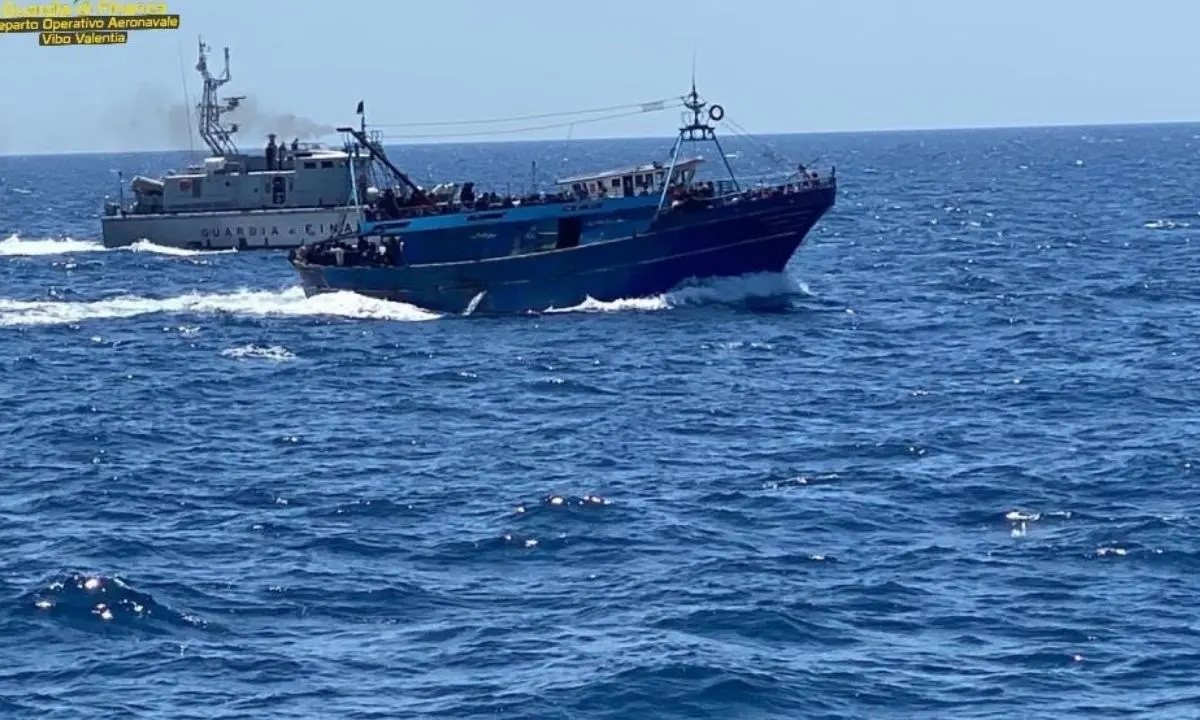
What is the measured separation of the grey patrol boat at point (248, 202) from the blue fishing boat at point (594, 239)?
27.5 meters

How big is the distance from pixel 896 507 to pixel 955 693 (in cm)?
1123

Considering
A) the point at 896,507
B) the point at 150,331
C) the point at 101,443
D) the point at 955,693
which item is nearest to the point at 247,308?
the point at 150,331

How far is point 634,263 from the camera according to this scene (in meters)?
69.9

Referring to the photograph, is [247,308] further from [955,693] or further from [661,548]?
[955,693]

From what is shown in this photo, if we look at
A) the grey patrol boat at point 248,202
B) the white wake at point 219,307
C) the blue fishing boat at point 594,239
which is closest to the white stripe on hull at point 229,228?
the grey patrol boat at point 248,202

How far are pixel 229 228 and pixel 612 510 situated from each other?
70101mm

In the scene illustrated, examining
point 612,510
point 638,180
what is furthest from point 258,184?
point 612,510

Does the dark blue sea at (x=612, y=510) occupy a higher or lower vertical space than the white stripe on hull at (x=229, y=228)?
lower

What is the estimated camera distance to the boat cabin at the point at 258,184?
337 ft

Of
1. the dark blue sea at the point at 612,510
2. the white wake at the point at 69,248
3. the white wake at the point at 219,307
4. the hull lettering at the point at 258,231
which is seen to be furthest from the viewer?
the white wake at the point at 69,248

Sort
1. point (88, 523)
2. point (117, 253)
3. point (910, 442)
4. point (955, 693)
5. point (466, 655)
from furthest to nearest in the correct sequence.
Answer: point (117, 253)
point (910, 442)
point (88, 523)
point (466, 655)
point (955, 693)

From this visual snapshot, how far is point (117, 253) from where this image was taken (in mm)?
105312
